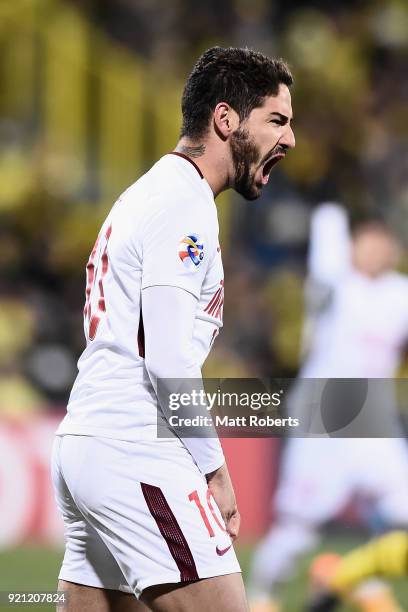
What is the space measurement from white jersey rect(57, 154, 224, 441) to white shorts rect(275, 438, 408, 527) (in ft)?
10.4

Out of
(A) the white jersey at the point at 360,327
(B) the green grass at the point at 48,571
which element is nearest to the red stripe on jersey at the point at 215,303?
(B) the green grass at the point at 48,571

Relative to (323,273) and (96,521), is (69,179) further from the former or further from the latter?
(96,521)

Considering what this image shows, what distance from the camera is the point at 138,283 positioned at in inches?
101

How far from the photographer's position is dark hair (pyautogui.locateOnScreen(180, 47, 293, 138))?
2.68 metres

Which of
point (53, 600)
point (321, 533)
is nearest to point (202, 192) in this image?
point (53, 600)

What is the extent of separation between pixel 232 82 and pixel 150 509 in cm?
98

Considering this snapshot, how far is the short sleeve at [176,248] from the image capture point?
248cm

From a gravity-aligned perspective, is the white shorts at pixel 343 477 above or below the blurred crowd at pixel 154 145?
below

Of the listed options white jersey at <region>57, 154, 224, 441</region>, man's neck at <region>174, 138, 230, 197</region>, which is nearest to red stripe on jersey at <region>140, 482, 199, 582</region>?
white jersey at <region>57, 154, 224, 441</region>

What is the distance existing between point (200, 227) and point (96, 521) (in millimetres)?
685

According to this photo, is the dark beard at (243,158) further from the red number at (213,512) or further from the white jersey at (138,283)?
the red number at (213,512)

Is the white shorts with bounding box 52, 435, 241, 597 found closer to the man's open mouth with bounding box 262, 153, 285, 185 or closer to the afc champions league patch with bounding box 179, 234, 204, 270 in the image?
the afc champions league patch with bounding box 179, 234, 204, 270

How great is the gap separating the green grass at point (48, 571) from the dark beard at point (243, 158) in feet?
11.1

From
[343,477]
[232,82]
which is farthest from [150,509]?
[343,477]
